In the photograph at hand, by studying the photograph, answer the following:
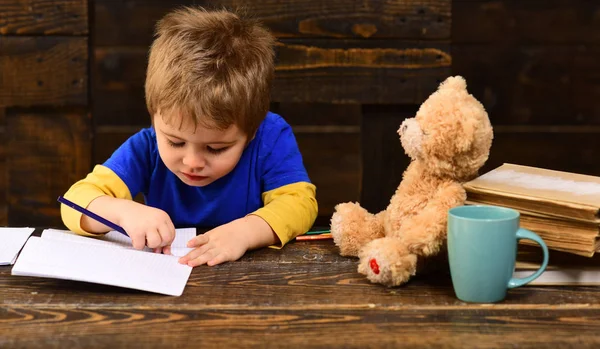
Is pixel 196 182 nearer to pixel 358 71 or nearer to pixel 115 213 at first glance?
pixel 115 213

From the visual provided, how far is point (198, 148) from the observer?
1281mm

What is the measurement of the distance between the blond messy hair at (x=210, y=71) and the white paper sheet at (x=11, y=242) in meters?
0.30

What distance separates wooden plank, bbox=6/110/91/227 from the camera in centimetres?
204

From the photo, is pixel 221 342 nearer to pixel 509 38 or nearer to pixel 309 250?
pixel 309 250

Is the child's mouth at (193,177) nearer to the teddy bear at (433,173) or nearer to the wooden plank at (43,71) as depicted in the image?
the teddy bear at (433,173)

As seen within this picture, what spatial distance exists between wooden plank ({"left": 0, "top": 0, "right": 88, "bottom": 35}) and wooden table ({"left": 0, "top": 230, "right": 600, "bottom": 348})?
1010 mm

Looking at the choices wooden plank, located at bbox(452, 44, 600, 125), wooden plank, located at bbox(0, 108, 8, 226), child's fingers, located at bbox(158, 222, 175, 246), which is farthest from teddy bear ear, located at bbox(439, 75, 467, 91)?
wooden plank, located at bbox(0, 108, 8, 226)

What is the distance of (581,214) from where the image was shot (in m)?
1.00

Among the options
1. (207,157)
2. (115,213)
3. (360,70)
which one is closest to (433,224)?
(207,157)

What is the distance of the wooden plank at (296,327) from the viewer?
89 cm

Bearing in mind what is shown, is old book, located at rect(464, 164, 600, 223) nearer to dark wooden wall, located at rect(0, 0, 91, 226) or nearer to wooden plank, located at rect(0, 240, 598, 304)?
wooden plank, located at rect(0, 240, 598, 304)

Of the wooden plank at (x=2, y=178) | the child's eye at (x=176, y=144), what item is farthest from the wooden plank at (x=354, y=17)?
the wooden plank at (x=2, y=178)

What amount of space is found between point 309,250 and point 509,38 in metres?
2.33

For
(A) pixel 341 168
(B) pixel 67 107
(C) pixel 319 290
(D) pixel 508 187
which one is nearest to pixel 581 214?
(D) pixel 508 187
